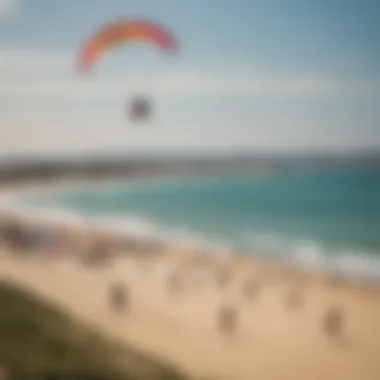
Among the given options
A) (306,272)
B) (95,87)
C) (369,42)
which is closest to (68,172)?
(95,87)

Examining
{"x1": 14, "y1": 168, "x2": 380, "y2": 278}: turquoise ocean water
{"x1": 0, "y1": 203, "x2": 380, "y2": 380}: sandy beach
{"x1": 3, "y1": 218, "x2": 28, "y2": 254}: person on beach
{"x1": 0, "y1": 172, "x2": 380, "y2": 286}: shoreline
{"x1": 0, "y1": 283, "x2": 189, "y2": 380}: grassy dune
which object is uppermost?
{"x1": 14, "y1": 168, "x2": 380, "y2": 278}: turquoise ocean water

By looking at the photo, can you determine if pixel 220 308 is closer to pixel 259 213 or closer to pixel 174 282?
pixel 174 282

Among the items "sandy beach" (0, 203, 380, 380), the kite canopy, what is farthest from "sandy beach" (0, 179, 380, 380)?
the kite canopy

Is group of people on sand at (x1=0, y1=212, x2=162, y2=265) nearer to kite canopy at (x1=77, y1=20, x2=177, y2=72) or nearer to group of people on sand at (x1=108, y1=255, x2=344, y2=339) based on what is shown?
group of people on sand at (x1=108, y1=255, x2=344, y2=339)

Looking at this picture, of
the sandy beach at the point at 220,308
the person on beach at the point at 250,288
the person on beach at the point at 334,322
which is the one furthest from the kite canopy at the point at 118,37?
the person on beach at the point at 334,322

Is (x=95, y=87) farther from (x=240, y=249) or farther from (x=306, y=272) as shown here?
(x=306, y=272)

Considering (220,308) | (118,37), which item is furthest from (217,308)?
(118,37)
